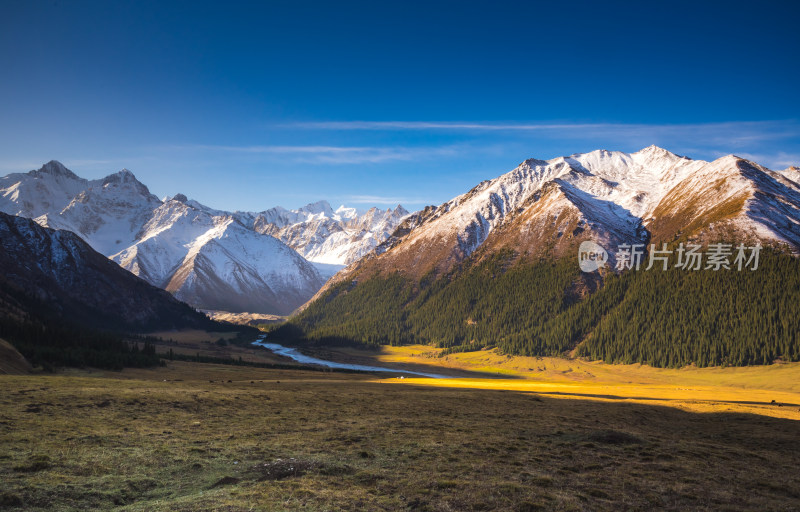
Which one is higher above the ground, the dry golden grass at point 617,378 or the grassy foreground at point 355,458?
the grassy foreground at point 355,458

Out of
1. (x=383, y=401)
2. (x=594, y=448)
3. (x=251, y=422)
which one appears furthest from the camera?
(x=383, y=401)

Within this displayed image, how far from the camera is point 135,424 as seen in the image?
31.6 meters

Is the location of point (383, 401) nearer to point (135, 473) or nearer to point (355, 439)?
point (355, 439)

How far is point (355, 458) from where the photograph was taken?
993 inches

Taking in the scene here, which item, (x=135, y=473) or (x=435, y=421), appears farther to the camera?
(x=435, y=421)

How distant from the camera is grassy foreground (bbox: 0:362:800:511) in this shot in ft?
60.2

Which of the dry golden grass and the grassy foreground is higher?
the grassy foreground

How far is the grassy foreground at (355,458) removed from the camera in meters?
18.3

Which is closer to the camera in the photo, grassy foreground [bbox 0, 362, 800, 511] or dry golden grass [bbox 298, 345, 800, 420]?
grassy foreground [bbox 0, 362, 800, 511]

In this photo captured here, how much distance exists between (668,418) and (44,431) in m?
56.7

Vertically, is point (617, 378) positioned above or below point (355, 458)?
below

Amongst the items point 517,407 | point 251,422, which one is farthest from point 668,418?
point 251,422

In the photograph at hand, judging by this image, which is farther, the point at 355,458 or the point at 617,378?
the point at 617,378

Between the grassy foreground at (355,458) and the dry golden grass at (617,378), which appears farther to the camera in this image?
the dry golden grass at (617,378)
